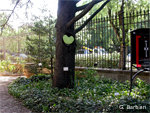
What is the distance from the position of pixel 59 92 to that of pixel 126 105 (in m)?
2.44

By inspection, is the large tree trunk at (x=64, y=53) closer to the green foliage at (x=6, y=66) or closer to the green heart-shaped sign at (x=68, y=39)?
the green heart-shaped sign at (x=68, y=39)

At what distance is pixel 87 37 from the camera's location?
9.12 m

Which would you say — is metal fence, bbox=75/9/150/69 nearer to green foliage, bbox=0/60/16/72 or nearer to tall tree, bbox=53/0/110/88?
tall tree, bbox=53/0/110/88

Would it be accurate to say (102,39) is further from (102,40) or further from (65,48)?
(65,48)

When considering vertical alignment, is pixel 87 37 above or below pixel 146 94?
above

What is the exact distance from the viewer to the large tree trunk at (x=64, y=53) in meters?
6.00

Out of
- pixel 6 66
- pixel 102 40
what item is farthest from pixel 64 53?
pixel 6 66

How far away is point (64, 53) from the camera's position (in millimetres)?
6000

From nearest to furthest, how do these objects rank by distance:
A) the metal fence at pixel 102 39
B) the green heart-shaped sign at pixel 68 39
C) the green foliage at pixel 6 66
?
the green heart-shaped sign at pixel 68 39 → the metal fence at pixel 102 39 → the green foliage at pixel 6 66

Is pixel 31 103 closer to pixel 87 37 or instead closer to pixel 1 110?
pixel 1 110

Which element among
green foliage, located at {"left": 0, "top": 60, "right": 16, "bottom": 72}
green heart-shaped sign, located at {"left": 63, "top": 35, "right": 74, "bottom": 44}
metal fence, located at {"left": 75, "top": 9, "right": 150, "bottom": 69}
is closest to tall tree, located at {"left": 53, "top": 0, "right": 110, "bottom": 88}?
green heart-shaped sign, located at {"left": 63, "top": 35, "right": 74, "bottom": 44}

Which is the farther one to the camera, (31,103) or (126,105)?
(31,103)

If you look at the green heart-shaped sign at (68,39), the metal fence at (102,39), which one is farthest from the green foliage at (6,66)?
the green heart-shaped sign at (68,39)

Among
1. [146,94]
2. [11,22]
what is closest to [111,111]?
[146,94]
